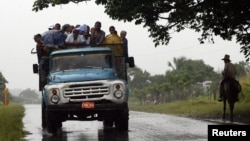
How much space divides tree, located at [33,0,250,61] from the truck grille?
497 centimetres

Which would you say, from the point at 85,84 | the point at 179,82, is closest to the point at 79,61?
the point at 85,84

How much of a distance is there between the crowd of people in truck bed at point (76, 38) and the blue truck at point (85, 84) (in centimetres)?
35

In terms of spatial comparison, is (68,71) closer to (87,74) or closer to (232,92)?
(87,74)

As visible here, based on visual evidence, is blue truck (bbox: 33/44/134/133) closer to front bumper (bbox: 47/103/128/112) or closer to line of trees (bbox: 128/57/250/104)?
front bumper (bbox: 47/103/128/112)

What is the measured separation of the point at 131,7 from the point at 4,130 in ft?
21.2

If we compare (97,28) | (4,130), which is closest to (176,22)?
(97,28)

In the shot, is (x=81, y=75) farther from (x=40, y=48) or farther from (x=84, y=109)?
(x=40, y=48)

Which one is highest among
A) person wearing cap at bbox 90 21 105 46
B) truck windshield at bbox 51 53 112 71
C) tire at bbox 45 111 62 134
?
person wearing cap at bbox 90 21 105 46

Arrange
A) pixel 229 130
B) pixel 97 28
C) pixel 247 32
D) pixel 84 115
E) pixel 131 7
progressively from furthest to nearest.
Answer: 1. pixel 247 32
2. pixel 131 7
3. pixel 97 28
4. pixel 84 115
5. pixel 229 130

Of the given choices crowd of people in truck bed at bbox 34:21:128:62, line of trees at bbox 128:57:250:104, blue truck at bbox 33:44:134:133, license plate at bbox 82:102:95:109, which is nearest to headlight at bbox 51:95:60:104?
blue truck at bbox 33:44:134:133

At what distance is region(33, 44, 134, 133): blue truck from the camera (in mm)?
14945

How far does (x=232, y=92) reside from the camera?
19625 mm

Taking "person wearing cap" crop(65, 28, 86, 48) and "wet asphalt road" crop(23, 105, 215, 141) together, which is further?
"person wearing cap" crop(65, 28, 86, 48)

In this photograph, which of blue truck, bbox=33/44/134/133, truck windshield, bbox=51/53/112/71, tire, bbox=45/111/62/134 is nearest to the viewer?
blue truck, bbox=33/44/134/133
